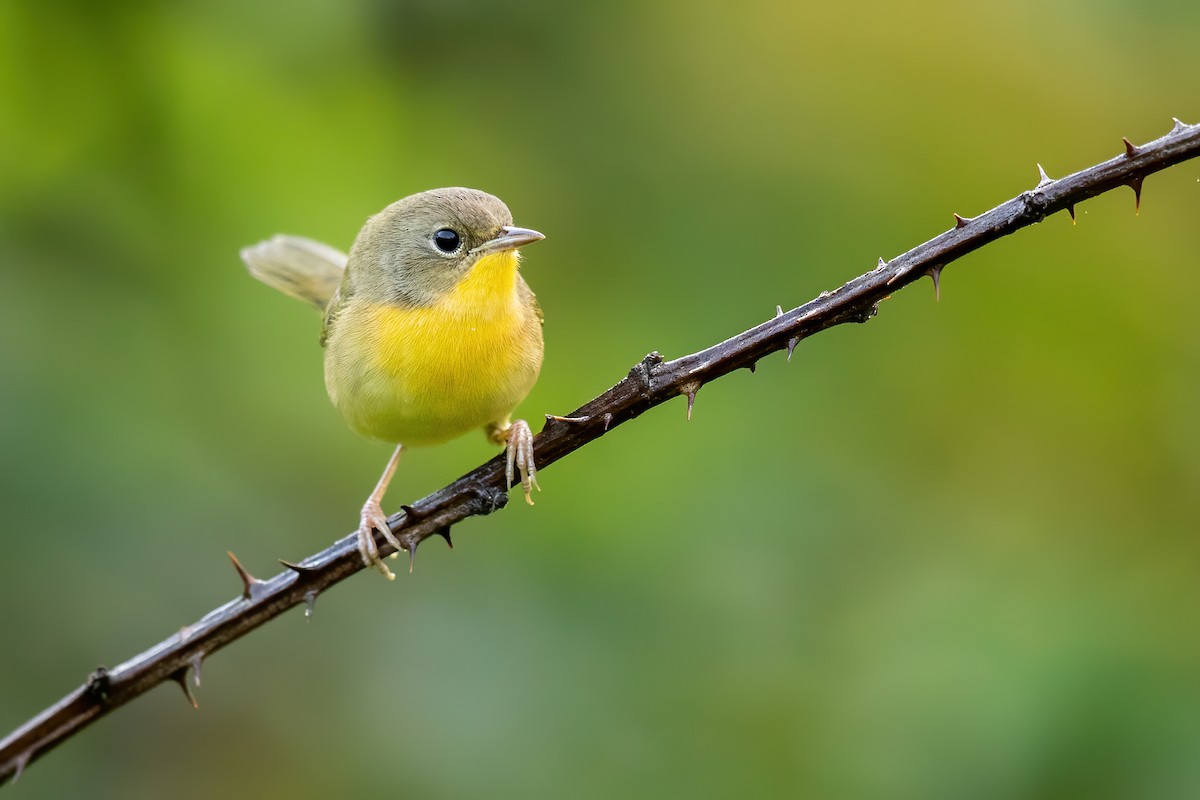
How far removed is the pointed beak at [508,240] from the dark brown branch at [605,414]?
4.42 ft

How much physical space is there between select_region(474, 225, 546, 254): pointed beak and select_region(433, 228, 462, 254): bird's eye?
4.3 inches

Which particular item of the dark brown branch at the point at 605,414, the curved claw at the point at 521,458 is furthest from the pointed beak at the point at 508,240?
the dark brown branch at the point at 605,414

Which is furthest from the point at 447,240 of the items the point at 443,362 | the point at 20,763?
the point at 20,763

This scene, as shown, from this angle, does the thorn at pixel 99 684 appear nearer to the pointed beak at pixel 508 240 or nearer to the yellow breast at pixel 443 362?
the yellow breast at pixel 443 362

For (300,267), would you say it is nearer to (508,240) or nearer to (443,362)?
(508,240)

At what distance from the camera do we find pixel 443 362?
4.18 metres

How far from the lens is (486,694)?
468 centimetres

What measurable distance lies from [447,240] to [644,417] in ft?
3.78

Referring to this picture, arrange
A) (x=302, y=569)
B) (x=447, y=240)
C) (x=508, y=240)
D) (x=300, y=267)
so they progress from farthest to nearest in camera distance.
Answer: (x=300, y=267)
(x=447, y=240)
(x=508, y=240)
(x=302, y=569)

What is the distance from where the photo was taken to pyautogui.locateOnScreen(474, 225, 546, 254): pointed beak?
4445mm

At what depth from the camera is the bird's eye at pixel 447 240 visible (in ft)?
15.4

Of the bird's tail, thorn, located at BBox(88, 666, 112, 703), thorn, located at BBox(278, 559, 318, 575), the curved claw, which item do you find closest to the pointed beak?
the curved claw

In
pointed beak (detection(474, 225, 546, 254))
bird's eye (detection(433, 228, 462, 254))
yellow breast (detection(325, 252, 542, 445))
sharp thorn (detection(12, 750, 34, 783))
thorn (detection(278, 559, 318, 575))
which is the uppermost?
bird's eye (detection(433, 228, 462, 254))

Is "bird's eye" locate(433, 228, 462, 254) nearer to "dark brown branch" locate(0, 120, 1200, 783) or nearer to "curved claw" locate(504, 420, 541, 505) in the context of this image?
"curved claw" locate(504, 420, 541, 505)
